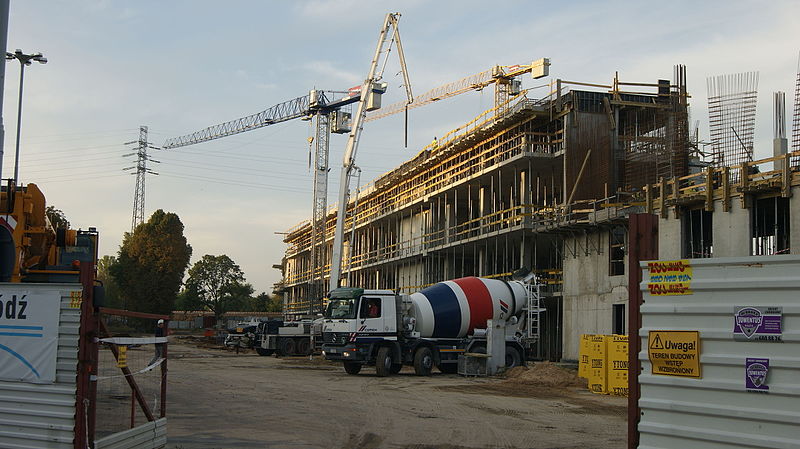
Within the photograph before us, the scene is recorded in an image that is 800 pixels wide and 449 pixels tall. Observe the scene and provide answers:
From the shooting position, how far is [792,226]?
24438mm

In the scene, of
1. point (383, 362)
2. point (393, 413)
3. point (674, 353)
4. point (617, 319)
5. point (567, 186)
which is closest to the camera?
point (674, 353)

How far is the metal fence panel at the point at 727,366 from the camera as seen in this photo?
232 inches

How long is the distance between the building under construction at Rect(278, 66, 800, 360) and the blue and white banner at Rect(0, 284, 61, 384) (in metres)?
22.2

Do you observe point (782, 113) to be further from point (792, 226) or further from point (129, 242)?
point (129, 242)

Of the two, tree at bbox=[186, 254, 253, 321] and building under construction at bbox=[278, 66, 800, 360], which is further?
tree at bbox=[186, 254, 253, 321]

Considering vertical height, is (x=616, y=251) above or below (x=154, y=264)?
below

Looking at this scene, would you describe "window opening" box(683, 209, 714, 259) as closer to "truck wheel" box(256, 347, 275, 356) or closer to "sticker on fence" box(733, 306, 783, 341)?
"sticker on fence" box(733, 306, 783, 341)

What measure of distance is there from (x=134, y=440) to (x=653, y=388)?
6.65 m

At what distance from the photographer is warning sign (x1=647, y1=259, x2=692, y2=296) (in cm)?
654

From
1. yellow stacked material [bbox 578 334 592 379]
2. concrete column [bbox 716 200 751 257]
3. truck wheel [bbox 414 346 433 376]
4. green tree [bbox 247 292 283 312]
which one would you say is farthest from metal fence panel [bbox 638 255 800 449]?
green tree [bbox 247 292 283 312]

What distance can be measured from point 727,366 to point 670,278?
2.73ft

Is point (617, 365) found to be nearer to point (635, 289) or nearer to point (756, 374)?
point (635, 289)

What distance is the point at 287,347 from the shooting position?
45.8 metres

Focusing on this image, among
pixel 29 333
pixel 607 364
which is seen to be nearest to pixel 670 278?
Result: pixel 29 333
